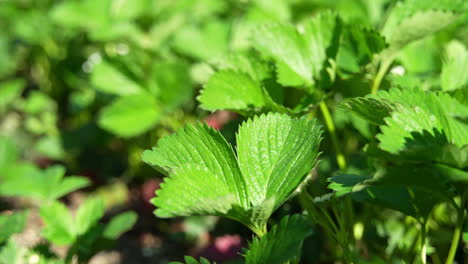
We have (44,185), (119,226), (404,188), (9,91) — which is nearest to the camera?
(404,188)

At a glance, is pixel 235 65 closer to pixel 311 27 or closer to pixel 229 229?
pixel 311 27

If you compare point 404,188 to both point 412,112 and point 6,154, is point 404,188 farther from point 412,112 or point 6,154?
point 6,154

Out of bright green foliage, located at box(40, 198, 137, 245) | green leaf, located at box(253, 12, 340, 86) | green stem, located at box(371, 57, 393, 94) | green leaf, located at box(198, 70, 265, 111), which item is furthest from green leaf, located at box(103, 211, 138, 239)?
green stem, located at box(371, 57, 393, 94)

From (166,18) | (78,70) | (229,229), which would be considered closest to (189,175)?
(229,229)

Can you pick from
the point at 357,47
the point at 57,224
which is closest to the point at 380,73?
the point at 357,47

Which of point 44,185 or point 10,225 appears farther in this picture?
point 44,185

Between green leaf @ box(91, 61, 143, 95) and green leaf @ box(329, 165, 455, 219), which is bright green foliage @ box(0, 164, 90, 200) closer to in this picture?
green leaf @ box(91, 61, 143, 95)

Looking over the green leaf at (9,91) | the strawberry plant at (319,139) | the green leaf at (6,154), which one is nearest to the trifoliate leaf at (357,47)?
the strawberry plant at (319,139)
